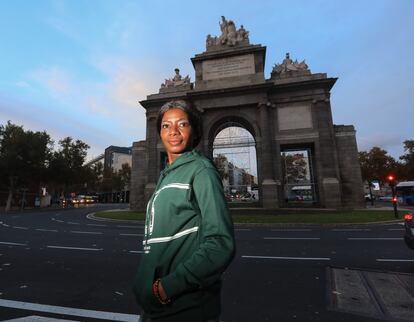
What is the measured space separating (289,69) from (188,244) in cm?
2991

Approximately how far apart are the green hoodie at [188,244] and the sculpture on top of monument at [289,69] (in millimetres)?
29257

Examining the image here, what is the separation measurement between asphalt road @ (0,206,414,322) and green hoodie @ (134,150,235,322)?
2.77 m

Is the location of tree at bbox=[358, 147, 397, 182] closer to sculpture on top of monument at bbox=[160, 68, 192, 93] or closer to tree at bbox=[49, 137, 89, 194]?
sculpture on top of monument at bbox=[160, 68, 192, 93]

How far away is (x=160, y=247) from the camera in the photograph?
5.36ft

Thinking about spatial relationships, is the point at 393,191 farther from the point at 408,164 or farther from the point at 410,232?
the point at 408,164

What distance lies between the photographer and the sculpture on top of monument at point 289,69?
28203 millimetres

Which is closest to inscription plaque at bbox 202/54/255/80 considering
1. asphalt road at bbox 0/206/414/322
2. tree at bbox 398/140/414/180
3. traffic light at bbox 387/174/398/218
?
traffic light at bbox 387/174/398/218

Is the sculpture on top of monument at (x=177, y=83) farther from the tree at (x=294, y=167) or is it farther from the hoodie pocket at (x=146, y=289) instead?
the hoodie pocket at (x=146, y=289)

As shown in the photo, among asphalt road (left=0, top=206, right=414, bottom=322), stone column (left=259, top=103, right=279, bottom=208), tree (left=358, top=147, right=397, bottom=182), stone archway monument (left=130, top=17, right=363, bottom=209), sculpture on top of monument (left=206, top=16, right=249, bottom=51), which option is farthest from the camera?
tree (left=358, top=147, right=397, bottom=182)

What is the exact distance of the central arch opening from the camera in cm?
2862

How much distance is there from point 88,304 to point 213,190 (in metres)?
4.07

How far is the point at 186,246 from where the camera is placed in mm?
1607

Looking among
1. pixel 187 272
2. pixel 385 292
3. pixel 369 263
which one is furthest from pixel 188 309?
pixel 369 263

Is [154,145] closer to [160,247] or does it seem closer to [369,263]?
[369,263]
